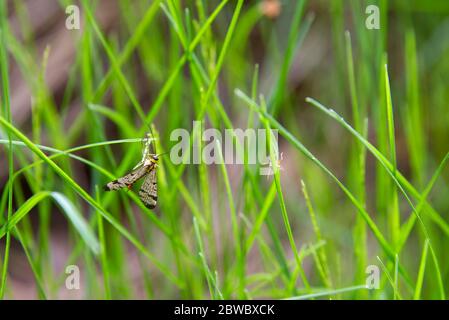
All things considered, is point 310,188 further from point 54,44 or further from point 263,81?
point 54,44

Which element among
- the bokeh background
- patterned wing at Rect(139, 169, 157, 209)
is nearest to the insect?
patterned wing at Rect(139, 169, 157, 209)

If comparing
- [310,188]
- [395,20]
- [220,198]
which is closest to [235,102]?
[310,188]


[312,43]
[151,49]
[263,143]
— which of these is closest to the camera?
[263,143]

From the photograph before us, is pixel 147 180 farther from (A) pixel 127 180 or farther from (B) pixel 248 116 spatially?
(B) pixel 248 116

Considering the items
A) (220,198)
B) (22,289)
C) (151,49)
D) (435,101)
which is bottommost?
(22,289)

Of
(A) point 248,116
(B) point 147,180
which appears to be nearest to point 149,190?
(B) point 147,180

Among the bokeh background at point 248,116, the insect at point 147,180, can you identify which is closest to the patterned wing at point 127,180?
the insect at point 147,180
